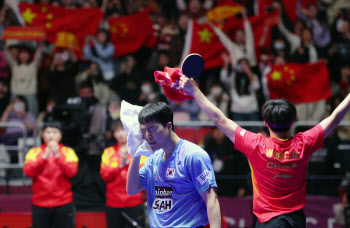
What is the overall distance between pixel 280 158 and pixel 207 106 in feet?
2.57

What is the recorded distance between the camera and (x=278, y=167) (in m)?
4.34

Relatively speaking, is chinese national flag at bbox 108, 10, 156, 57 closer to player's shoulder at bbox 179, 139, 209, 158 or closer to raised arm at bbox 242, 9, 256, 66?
raised arm at bbox 242, 9, 256, 66

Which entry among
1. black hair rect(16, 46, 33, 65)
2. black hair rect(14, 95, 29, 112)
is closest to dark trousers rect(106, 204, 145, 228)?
black hair rect(14, 95, 29, 112)

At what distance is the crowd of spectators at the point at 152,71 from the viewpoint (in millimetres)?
9531

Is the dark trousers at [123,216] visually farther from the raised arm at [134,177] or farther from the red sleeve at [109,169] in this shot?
the raised arm at [134,177]

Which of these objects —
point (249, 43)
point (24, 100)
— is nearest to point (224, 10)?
point (249, 43)

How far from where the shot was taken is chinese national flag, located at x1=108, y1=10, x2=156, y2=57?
39.7 feet

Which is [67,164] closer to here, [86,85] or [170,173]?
[86,85]

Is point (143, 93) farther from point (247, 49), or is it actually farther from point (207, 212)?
point (207, 212)

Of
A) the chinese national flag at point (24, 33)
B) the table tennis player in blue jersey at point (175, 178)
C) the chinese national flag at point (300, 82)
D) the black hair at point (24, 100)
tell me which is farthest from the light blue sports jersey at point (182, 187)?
the chinese national flag at point (24, 33)

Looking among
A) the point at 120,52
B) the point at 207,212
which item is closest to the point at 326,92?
the point at 120,52

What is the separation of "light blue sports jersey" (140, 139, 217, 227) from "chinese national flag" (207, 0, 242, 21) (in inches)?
315

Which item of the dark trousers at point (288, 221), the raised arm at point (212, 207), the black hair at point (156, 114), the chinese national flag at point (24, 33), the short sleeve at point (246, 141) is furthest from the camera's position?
the chinese national flag at point (24, 33)

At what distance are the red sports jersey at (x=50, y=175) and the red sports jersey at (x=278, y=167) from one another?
3.51m
